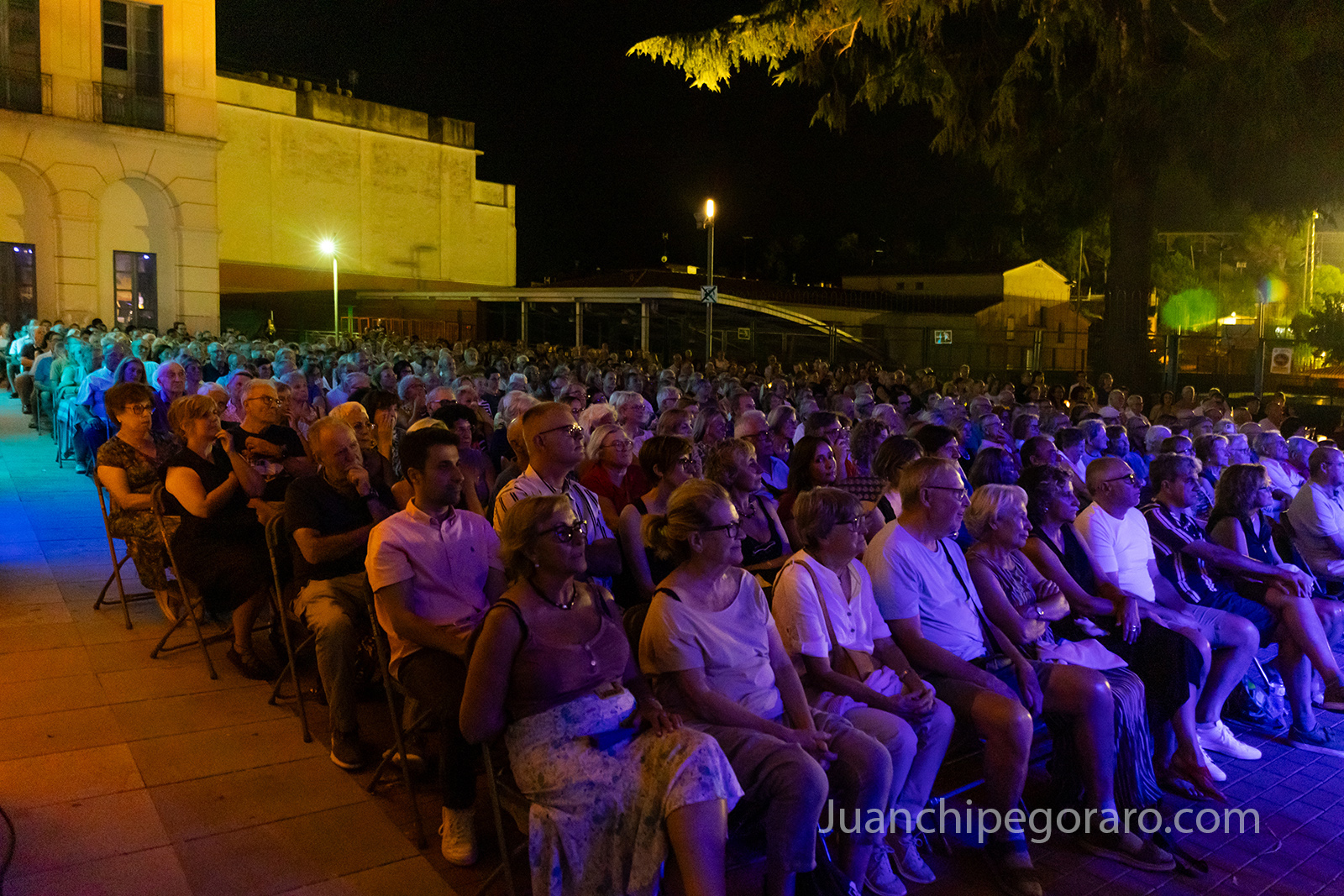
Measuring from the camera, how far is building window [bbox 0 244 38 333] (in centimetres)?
2416

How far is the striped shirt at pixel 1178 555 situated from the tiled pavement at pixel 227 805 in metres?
0.81

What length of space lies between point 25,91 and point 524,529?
85.0 ft

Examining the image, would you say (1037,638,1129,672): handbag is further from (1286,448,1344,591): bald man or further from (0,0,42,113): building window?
(0,0,42,113): building window

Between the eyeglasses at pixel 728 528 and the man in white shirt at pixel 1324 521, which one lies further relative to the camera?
the man in white shirt at pixel 1324 521

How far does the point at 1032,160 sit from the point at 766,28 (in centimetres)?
610

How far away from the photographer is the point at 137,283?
26.0 metres

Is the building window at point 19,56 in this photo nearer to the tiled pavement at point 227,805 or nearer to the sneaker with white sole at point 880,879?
the tiled pavement at point 227,805

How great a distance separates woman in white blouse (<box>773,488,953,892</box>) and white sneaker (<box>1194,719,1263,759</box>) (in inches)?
79.7

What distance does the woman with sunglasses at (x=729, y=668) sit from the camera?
340 cm

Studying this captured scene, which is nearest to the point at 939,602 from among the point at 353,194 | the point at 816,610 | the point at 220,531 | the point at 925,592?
the point at 925,592

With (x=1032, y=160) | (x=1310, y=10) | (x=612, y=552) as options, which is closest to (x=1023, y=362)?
(x=1032, y=160)

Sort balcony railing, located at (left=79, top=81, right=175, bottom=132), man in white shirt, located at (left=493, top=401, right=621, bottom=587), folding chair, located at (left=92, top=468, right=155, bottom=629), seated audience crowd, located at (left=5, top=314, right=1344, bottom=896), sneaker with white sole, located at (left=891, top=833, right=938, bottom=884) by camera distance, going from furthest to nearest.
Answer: balcony railing, located at (left=79, top=81, right=175, bottom=132), folding chair, located at (left=92, top=468, right=155, bottom=629), man in white shirt, located at (left=493, top=401, right=621, bottom=587), sneaker with white sole, located at (left=891, top=833, right=938, bottom=884), seated audience crowd, located at (left=5, top=314, right=1344, bottom=896)

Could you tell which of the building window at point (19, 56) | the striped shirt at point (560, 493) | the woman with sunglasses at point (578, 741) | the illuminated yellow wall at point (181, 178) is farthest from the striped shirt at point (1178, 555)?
the building window at point (19, 56)

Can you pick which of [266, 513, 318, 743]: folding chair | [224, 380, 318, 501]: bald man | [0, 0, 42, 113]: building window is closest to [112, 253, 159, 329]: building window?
[0, 0, 42, 113]: building window
